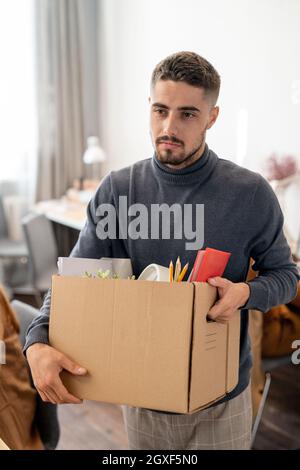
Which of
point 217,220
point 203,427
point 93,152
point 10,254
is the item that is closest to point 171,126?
point 217,220

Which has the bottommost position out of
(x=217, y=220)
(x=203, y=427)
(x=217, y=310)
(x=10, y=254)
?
(x=10, y=254)

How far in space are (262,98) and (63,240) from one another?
1429mm

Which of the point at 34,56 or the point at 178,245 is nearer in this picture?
the point at 178,245

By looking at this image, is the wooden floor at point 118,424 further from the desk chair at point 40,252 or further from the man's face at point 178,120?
the man's face at point 178,120

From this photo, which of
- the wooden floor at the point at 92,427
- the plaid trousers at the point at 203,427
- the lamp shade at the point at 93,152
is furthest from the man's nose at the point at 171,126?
the lamp shade at the point at 93,152

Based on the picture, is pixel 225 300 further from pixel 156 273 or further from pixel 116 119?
pixel 116 119

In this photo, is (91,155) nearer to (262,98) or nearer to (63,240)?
(63,240)

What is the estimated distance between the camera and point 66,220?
7.13 ft

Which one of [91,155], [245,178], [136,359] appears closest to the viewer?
[136,359]

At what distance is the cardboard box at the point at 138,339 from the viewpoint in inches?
32.7

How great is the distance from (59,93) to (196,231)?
2.48 meters

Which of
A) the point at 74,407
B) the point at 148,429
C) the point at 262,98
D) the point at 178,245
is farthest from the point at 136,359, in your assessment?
the point at 74,407

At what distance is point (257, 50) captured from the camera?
1289 millimetres

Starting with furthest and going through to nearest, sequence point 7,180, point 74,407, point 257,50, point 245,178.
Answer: point 7,180
point 74,407
point 257,50
point 245,178
